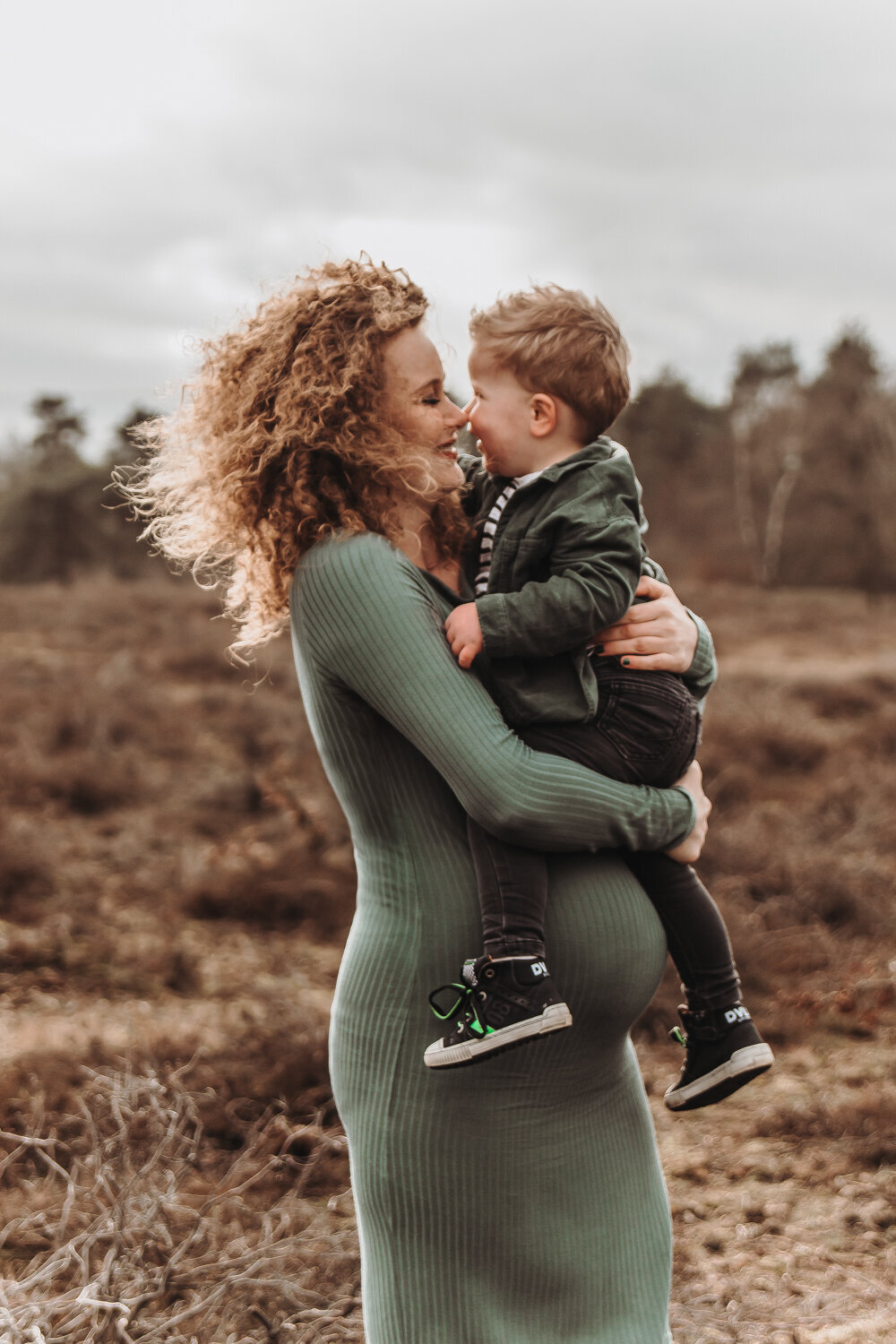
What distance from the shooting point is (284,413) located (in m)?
1.79

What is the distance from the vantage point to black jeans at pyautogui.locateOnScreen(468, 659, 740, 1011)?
1731 millimetres

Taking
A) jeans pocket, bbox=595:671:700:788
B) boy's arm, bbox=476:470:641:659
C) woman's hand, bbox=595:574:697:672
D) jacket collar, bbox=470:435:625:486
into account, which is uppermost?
jacket collar, bbox=470:435:625:486

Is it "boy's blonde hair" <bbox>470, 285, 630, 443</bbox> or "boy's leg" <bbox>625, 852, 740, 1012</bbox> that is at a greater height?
"boy's blonde hair" <bbox>470, 285, 630, 443</bbox>

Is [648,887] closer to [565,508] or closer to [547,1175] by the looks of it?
[547,1175]

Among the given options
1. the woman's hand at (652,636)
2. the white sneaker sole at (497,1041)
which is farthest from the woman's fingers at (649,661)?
the white sneaker sole at (497,1041)

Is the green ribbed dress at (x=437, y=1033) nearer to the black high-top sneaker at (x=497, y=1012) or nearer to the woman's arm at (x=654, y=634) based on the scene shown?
the black high-top sneaker at (x=497, y=1012)

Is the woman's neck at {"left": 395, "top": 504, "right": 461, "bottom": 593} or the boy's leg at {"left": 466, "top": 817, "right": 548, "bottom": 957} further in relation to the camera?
the woman's neck at {"left": 395, "top": 504, "right": 461, "bottom": 593}

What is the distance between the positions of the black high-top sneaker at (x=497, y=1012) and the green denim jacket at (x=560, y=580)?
0.39 metres

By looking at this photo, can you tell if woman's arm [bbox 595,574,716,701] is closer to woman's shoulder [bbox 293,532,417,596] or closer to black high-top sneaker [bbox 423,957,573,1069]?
woman's shoulder [bbox 293,532,417,596]

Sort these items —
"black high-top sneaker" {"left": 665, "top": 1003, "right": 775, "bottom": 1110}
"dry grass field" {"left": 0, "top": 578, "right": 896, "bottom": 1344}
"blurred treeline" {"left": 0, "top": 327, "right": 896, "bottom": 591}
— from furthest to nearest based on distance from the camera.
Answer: "blurred treeline" {"left": 0, "top": 327, "right": 896, "bottom": 591}
"dry grass field" {"left": 0, "top": 578, "right": 896, "bottom": 1344}
"black high-top sneaker" {"left": 665, "top": 1003, "right": 775, "bottom": 1110}

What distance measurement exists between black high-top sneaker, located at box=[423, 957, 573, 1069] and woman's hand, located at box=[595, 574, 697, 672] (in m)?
0.53

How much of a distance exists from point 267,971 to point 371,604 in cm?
435

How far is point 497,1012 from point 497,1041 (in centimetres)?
4

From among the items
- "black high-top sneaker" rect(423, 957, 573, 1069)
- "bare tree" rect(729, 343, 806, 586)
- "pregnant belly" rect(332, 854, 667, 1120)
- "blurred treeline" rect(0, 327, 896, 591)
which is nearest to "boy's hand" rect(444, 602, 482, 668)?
"pregnant belly" rect(332, 854, 667, 1120)
